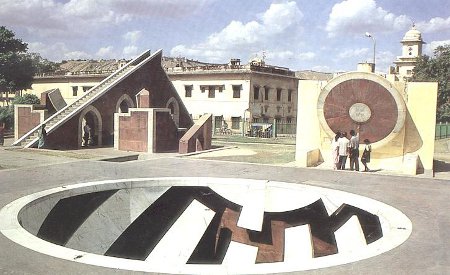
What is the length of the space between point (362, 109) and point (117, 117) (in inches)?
507

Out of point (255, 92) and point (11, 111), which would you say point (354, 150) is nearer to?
point (255, 92)

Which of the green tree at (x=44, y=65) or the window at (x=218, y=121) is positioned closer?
the window at (x=218, y=121)

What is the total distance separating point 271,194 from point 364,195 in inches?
104

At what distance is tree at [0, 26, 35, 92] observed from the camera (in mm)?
43109

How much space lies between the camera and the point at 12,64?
43438mm

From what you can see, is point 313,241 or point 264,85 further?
point 264,85

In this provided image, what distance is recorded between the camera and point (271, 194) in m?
13.1

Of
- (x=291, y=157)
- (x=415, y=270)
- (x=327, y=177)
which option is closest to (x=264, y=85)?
(x=291, y=157)

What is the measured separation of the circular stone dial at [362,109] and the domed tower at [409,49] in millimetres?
61688

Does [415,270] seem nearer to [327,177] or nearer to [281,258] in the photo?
[281,258]

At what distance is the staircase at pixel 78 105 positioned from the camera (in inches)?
890

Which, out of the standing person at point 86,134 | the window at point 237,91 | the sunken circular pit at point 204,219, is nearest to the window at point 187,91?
the window at point 237,91

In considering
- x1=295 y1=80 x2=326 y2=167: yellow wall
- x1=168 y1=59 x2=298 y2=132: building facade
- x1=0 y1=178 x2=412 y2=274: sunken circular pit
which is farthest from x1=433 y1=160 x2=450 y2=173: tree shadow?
x1=168 y1=59 x2=298 y2=132: building facade

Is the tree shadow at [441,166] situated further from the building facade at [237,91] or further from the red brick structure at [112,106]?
the building facade at [237,91]
